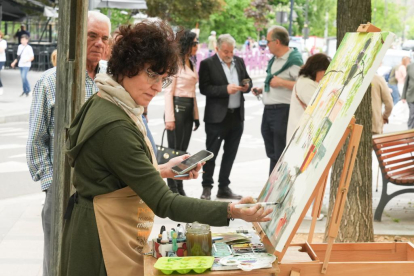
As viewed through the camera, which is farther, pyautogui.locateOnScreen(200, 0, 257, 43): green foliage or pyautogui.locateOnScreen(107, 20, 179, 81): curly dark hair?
pyautogui.locateOnScreen(200, 0, 257, 43): green foliage

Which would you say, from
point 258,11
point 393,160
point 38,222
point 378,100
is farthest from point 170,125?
point 258,11

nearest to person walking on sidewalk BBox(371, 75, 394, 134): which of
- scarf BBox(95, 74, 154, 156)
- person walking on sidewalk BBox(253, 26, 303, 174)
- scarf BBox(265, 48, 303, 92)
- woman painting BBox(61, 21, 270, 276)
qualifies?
scarf BBox(265, 48, 303, 92)

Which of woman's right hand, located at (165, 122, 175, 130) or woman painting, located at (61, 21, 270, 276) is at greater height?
woman painting, located at (61, 21, 270, 276)

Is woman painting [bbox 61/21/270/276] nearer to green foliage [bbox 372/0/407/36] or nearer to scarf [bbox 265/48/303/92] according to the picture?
scarf [bbox 265/48/303/92]

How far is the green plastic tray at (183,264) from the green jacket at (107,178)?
0.55 feet

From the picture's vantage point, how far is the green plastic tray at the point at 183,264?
2988mm

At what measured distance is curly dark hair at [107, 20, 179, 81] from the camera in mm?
3189

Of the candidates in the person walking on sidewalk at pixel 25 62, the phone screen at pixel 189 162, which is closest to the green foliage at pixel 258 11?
the person walking on sidewalk at pixel 25 62

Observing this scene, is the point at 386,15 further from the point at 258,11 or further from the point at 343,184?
the point at 343,184

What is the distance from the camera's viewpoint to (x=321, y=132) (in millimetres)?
3213

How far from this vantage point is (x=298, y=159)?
3418 millimetres

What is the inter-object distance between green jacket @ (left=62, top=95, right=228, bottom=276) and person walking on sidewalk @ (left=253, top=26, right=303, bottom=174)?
560 centimetres

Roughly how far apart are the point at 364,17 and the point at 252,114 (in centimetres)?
1486

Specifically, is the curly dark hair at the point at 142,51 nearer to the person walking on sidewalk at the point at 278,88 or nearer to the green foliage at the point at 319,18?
the person walking on sidewalk at the point at 278,88
